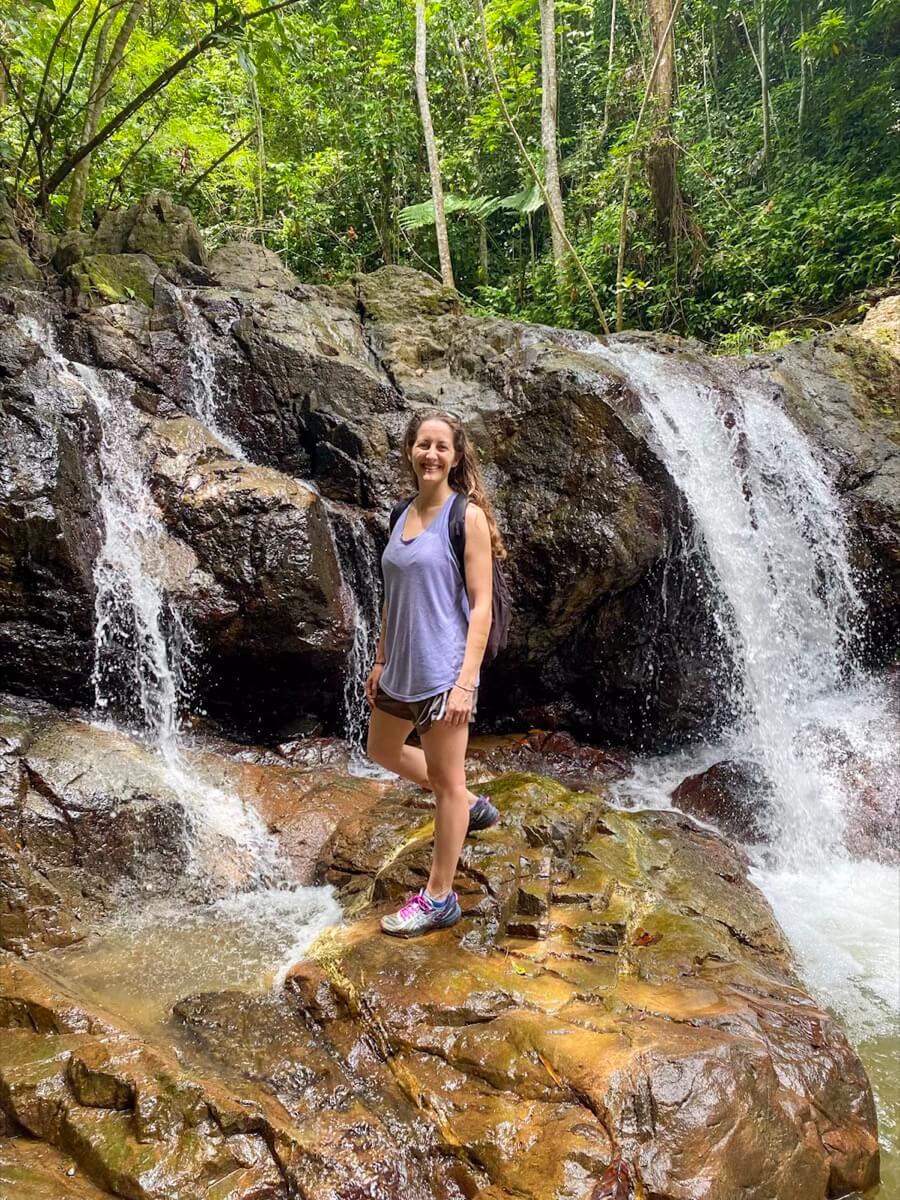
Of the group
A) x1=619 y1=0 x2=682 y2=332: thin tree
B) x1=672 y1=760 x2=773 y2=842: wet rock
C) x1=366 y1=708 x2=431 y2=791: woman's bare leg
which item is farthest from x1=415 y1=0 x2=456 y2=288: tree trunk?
x1=366 y1=708 x2=431 y2=791: woman's bare leg

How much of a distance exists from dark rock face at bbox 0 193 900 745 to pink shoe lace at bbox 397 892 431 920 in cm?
322

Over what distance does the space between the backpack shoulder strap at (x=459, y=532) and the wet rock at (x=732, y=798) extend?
4.39 metres

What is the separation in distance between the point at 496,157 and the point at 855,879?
1569 cm

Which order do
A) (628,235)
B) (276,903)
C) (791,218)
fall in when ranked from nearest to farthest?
(276,903), (791,218), (628,235)

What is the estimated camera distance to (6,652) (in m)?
5.35

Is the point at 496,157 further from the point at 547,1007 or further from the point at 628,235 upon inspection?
the point at 547,1007

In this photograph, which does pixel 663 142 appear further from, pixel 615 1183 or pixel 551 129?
pixel 615 1183

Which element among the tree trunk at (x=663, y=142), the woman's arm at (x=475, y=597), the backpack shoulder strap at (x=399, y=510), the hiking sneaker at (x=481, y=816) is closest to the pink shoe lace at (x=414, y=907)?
the hiking sneaker at (x=481, y=816)

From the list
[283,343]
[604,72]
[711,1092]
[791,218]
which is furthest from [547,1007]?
[604,72]

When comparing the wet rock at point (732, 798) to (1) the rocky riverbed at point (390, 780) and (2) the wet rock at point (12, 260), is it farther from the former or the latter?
(2) the wet rock at point (12, 260)

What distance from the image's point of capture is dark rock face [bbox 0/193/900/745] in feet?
18.9

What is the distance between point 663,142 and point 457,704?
12.1 meters

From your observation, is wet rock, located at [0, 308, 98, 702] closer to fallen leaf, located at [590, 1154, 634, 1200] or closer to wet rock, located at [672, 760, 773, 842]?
fallen leaf, located at [590, 1154, 634, 1200]

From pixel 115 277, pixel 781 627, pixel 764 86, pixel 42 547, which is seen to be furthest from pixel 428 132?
pixel 42 547
